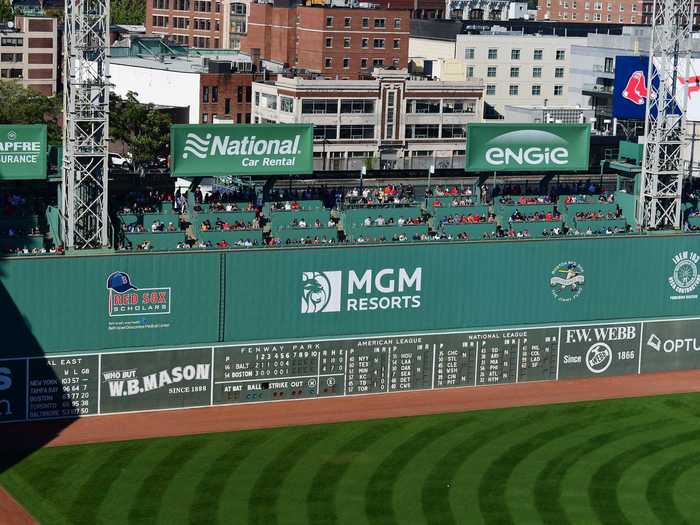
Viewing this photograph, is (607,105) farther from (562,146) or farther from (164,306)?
(164,306)

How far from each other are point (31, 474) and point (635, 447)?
79.6 ft

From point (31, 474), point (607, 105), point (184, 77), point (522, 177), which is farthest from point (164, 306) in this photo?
point (607, 105)

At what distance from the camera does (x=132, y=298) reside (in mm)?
53688

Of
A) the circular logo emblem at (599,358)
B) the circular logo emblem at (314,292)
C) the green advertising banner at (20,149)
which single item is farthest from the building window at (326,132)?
the green advertising banner at (20,149)

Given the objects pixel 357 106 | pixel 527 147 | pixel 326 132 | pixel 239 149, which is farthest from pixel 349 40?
pixel 239 149

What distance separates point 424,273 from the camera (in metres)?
58.4

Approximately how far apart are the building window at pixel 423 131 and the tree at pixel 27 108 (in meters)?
27.6

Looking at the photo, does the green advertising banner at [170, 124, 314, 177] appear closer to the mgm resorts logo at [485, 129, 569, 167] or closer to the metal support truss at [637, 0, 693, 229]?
the mgm resorts logo at [485, 129, 569, 167]

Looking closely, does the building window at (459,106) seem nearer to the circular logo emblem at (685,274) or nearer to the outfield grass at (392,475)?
the circular logo emblem at (685,274)

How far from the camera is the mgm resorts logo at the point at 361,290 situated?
56.7 meters

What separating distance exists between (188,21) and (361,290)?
11826 cm

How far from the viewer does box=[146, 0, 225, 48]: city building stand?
167375mm

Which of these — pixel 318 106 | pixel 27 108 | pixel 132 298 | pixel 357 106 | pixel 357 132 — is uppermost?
pixel 357 106

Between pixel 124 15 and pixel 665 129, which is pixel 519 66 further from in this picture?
pixel 124 15
